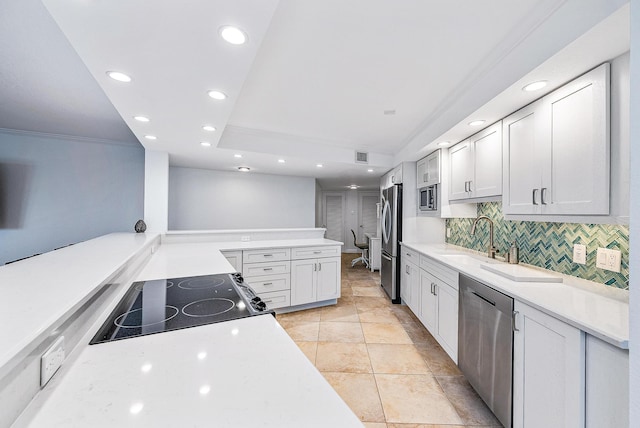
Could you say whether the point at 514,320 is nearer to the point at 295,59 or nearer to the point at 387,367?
the point at 387,367

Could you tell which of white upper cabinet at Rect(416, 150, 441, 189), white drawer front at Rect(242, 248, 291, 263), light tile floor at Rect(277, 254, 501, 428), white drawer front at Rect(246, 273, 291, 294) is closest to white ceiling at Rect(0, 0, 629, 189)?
white upper cabinet at Rect(416, 150, 441, 189)

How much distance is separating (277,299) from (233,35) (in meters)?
2.91

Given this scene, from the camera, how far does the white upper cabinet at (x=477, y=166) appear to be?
7.00 ft

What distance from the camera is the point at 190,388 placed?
0.67 m

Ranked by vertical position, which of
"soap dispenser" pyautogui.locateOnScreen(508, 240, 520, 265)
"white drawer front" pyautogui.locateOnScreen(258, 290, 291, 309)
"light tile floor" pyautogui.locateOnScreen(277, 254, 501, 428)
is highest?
"soap dispenser" pyautogui.locateOnScreen(508, 240, 520, 265)

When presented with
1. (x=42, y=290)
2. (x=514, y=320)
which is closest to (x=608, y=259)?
(x=514, y=320)

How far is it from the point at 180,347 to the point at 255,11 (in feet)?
4.07

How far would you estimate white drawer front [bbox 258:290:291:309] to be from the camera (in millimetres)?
3274

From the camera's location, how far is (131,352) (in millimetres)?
839

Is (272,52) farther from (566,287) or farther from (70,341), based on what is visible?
(566,287)

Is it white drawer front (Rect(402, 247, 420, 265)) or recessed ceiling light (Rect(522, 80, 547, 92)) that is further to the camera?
white drawer front (Rect(402, 247, 420, 265))

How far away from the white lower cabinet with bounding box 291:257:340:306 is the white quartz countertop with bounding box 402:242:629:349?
2012 mm

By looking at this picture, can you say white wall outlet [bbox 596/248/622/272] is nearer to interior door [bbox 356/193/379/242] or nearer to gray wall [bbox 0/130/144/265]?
gray wall [bbox 0/130/144/265]

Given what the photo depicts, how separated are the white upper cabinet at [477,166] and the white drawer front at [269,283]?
2.25 m
